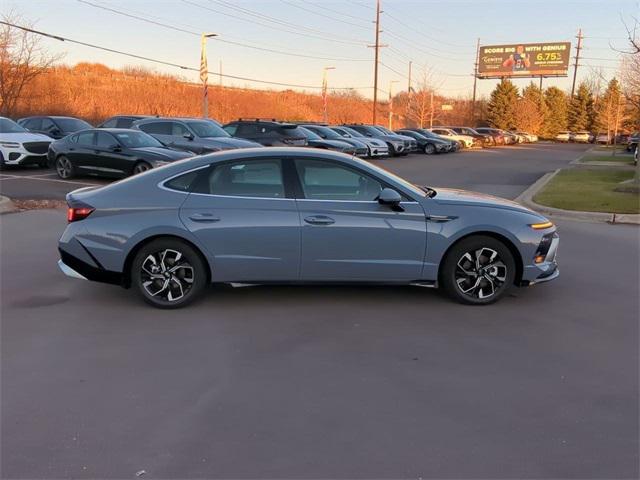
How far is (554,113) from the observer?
83.4m

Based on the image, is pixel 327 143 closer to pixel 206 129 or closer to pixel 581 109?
pixel 206 129

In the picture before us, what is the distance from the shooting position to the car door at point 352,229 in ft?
17.5

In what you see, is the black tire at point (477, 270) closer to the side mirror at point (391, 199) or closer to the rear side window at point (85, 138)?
the side mirror at point (391, 199)

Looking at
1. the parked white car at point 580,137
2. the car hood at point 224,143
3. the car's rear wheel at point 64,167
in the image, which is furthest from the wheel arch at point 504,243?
the parked white car at point 580,137

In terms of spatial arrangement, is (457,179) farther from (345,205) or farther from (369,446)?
(369,446)

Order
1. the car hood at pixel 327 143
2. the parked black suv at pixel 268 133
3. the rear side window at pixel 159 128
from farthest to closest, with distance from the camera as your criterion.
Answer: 1. the car hood at pixel 327 143
2. the parked black suv at pixel 268 133
3. the rear side window at pixel 159 128

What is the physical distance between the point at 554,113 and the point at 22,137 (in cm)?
8085

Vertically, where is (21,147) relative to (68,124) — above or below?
below

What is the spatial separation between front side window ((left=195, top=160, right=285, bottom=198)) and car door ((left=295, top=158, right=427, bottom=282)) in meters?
0.23

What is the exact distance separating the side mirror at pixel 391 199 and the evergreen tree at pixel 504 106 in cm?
7543

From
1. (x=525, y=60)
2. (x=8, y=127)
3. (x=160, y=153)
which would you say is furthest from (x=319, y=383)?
(x=525, y=60)

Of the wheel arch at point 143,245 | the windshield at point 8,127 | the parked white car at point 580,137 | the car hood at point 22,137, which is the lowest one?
the wheel arch at point 143,245

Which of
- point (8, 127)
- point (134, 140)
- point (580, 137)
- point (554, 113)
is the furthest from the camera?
point (554, 113)

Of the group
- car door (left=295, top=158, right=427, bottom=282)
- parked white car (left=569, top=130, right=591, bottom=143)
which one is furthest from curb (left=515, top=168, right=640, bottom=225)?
parked white car (left=569, top=130, right=591, bottom=143)
